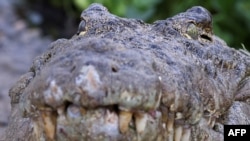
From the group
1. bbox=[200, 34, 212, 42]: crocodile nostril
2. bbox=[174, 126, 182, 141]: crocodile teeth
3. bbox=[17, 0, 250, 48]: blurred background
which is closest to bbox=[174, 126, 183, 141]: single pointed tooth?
bbox=[174, 126, 182, 141]: crocodile teeth

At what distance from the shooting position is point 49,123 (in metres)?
2.75

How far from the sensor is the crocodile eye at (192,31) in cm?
367

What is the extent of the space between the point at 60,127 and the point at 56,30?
9794 mm

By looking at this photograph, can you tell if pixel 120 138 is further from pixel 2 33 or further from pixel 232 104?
pixel 2 33

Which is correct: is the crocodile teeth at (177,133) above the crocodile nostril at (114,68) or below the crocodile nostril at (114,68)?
below

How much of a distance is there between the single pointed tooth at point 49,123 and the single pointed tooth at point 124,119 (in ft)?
0.92

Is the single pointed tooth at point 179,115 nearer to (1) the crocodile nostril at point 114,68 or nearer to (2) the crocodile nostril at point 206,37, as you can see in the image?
(1) the crocodile nostril at point 114,68

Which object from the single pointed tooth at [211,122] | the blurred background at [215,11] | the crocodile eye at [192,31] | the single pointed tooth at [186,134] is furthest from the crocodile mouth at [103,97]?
the blurred background at [215,11]

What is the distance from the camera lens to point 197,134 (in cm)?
309

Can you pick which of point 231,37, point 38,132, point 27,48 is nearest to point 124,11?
point 231,37

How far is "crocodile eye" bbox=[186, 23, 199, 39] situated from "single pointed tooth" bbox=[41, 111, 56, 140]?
118cm

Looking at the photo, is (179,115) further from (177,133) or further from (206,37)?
(206,37)

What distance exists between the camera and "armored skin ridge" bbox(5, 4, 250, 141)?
2.60 metres

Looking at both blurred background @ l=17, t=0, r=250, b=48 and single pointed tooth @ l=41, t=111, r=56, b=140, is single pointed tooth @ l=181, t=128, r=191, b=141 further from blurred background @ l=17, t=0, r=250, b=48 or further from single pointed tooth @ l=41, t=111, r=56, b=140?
blurred background @ l=17, t=0, r=250, b=48
